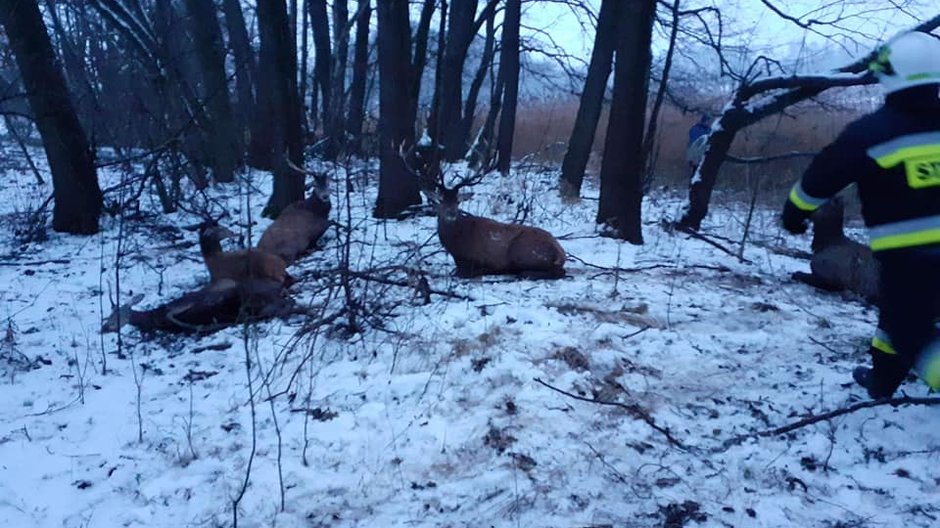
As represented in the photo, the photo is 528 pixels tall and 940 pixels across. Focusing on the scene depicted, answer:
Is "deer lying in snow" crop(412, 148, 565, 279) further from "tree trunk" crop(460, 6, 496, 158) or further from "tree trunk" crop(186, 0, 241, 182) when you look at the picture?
"tree trunk" crop(460, 6, 496, 158)

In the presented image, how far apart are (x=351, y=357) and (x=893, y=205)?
12.2 ft

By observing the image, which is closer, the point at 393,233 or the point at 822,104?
the point at 393,233

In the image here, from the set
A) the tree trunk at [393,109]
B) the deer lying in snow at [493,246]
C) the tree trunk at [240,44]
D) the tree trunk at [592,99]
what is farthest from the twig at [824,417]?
the tree trunk at [240,44]

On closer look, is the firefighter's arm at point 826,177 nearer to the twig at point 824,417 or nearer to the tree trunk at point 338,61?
the twig at point 824,417

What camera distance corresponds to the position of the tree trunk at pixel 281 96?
34.4 feet

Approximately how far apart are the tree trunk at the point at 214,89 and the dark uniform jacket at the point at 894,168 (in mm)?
12883

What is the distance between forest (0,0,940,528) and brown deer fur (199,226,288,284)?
3 cm

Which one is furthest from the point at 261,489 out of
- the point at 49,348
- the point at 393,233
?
the point at 393,233

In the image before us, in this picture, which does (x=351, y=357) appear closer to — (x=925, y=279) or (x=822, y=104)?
(x=925, y=279)

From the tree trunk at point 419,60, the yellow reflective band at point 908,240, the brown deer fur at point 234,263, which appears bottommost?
the brown deer fur at point 234,263

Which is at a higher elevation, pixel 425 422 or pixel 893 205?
pixel 893 205

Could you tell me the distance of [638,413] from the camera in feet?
14.8

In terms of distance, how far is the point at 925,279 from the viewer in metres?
3.74

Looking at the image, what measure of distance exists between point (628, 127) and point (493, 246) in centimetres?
277
